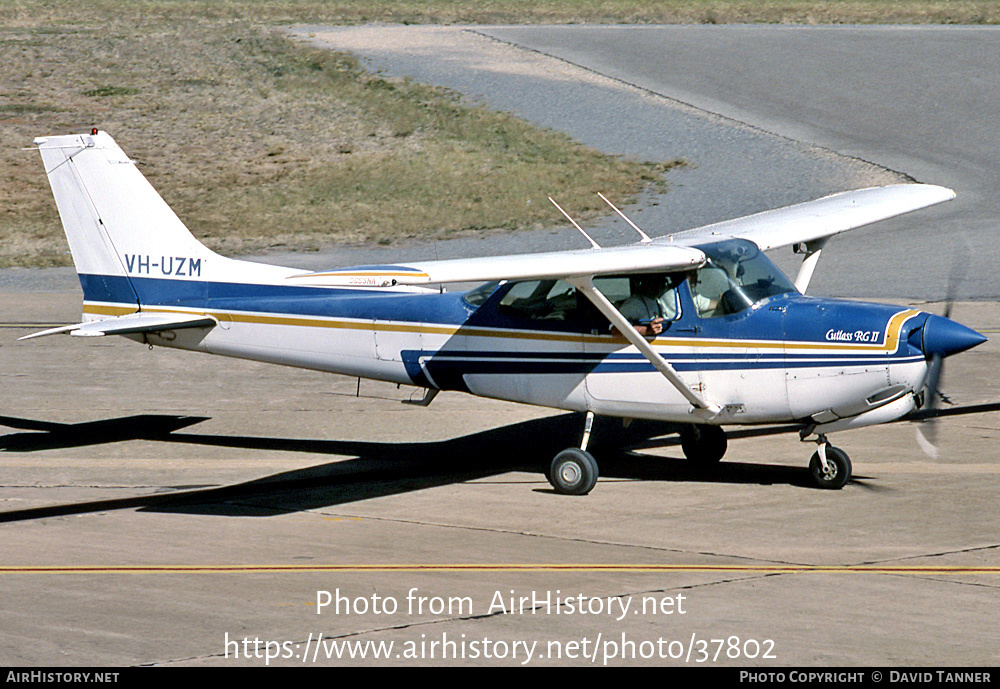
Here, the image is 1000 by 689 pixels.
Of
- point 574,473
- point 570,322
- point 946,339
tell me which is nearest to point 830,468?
point 946,339

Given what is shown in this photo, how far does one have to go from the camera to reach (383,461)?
1342 cm

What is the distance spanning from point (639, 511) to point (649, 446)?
9.24ft

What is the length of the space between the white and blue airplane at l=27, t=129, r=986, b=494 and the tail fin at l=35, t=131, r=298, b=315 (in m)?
0.02

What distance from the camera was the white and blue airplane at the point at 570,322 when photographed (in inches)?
437

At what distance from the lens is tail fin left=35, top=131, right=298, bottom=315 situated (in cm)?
1391

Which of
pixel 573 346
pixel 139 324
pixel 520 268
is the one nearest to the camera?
pixel 520 268

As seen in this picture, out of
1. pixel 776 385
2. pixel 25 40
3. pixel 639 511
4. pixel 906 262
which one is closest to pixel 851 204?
pixel 776 385

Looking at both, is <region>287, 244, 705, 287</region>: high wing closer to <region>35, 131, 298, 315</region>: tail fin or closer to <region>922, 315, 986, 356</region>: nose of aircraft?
<region>922, 315, 986, 356</region>: nose of aircraft

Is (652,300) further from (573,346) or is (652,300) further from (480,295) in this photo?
(480,295)

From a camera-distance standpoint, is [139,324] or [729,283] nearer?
[729,283]

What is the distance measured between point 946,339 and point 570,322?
10.8 ft

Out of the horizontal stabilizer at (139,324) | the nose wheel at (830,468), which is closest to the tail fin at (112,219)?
the horizontal stabilizer at (139,324)

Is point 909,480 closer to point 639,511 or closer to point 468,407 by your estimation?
point 639,511

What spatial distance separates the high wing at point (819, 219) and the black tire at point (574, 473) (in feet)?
7.14
